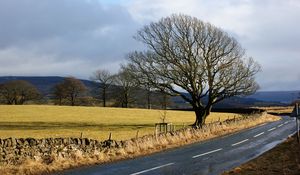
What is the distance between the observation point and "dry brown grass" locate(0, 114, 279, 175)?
20.9 metres

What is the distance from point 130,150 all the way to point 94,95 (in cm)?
10932

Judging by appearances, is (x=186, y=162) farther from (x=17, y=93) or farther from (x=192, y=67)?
(x=17, y=93)

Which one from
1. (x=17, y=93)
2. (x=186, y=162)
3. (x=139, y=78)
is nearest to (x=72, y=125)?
(x=139, y=78)

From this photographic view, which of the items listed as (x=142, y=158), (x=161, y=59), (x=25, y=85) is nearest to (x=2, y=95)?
(x=25, y=85)

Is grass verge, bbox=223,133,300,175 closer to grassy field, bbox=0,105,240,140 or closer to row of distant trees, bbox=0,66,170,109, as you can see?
grassy field, bbox=0,105,240,140

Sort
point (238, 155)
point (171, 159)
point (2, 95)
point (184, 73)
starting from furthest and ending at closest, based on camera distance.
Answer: point (2, 95)
point (184, 73)
point (238, 155)
point (171, 159)

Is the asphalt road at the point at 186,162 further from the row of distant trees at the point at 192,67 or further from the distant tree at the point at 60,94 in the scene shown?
the distant tree at the point at 60,94

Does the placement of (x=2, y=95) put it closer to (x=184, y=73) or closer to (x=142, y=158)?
(x=184, y=73)

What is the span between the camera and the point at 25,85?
129 meters

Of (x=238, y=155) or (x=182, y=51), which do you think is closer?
(x=238, y=155)

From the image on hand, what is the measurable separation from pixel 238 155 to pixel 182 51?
93.4 ft

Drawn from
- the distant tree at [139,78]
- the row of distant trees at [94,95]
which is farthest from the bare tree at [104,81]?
the distant tree at [139,78]

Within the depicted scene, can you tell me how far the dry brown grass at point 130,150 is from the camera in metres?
20.9

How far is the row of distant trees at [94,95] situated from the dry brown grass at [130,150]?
73909 mm
